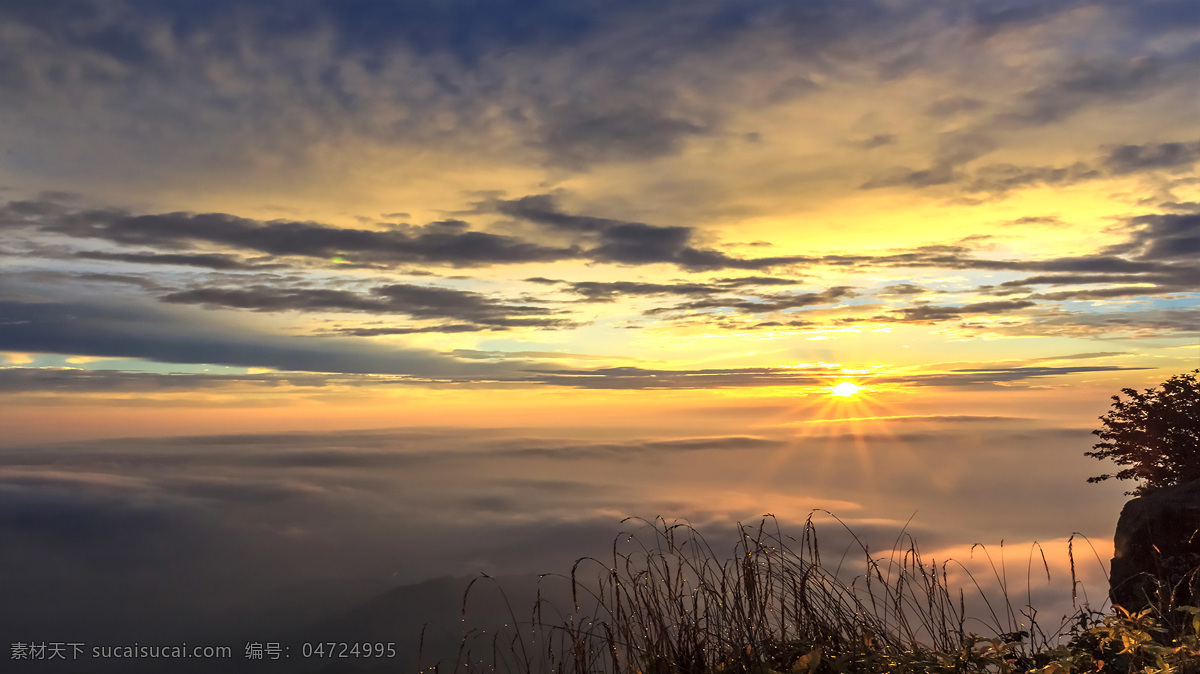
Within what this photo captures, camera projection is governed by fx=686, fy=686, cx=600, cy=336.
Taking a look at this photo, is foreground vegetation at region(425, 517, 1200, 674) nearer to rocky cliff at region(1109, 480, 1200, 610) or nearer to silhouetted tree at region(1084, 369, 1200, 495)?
rocky cliff at region(1109, 480, 1200, 610)

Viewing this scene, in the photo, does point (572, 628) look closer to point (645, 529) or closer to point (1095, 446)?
point (645, 529)

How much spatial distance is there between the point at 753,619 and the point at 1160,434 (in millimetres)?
15455

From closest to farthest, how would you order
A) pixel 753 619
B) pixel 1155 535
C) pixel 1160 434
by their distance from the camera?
pixel 753 619 < pixel 1155 535 < pixel 1160 434

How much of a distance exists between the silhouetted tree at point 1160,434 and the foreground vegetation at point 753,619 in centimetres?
1227

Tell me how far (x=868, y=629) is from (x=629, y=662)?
5.03 ft

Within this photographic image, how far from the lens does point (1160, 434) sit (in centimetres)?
1510

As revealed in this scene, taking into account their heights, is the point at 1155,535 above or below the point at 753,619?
below

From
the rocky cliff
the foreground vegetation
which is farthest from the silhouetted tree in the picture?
the foreground vegetation

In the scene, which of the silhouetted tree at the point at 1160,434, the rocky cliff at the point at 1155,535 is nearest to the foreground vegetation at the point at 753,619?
the rocky cliff at the point at 1155,535

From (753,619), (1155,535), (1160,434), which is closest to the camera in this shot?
(753,619)

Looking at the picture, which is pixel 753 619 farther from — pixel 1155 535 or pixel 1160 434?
pixel 1160 434

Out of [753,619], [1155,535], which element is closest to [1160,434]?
[1155,535]

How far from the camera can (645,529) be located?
528 cm

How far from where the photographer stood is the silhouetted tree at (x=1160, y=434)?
47.7 ft
